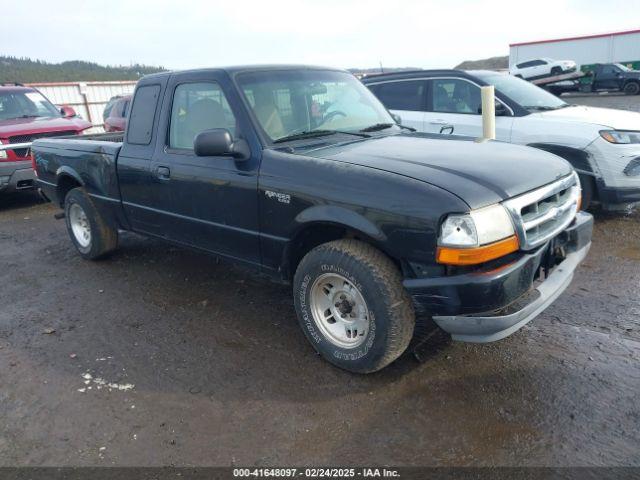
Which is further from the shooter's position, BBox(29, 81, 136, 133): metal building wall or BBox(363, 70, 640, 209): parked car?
BBox(29, 81, 136, 133): metal building wall

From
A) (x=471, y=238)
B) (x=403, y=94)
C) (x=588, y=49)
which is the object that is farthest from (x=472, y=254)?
(x=588, y=49)

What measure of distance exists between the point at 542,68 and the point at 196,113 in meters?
31.6

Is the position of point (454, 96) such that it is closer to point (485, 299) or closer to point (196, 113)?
point (196, 113)

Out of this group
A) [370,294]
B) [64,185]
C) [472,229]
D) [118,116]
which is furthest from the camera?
[118,116]

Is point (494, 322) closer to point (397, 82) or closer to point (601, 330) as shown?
point (601, 330)

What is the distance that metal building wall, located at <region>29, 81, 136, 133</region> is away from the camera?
17734 millimetres

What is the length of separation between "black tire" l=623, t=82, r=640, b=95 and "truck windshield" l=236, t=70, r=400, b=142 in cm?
2754

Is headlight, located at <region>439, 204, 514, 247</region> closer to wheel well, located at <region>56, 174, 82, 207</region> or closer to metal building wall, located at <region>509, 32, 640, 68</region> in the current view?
wheel well, located at <region>56, 174, 82, 207</region>

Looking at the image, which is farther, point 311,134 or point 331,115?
point 331,115

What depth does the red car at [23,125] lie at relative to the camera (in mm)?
8406

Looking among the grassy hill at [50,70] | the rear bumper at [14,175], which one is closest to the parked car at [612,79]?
the rear bumper at [14,175]

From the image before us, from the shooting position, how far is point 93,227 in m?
5.40

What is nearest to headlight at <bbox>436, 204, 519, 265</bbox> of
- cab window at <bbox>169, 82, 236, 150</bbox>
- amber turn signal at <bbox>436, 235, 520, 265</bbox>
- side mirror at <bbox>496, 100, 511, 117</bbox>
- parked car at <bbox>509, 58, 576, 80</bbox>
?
amber turn signal at <bbox>436, 235, 520, 265</bbox>

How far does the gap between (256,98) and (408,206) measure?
1.61 metres
